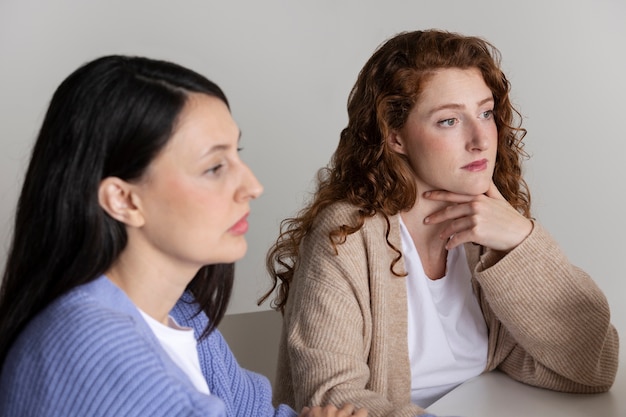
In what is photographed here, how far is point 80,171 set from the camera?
3.68 feet

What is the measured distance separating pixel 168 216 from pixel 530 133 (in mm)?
1889

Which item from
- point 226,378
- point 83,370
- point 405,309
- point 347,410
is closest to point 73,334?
point 83,370

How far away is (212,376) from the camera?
1412 millimetres

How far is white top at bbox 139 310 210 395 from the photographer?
1.25m

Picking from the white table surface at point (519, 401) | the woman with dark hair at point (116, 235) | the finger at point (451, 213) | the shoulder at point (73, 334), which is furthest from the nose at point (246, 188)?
the finger at point (451, 213)

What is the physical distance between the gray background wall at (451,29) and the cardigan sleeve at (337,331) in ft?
3.01

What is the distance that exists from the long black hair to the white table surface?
81 centimetres

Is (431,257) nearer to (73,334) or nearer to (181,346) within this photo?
(181,346)

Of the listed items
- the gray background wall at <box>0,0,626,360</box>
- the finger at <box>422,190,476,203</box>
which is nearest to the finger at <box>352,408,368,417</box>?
the finger at <box>422,190,476,203</box>

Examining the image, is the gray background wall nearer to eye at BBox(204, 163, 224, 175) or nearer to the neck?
the neck

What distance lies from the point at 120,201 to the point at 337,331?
0.67 m

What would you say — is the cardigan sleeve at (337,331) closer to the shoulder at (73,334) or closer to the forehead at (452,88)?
the forehead at (452,88)

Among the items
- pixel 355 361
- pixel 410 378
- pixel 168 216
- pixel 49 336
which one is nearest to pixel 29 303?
pixel 49 336

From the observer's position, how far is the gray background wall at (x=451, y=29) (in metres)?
2.71
